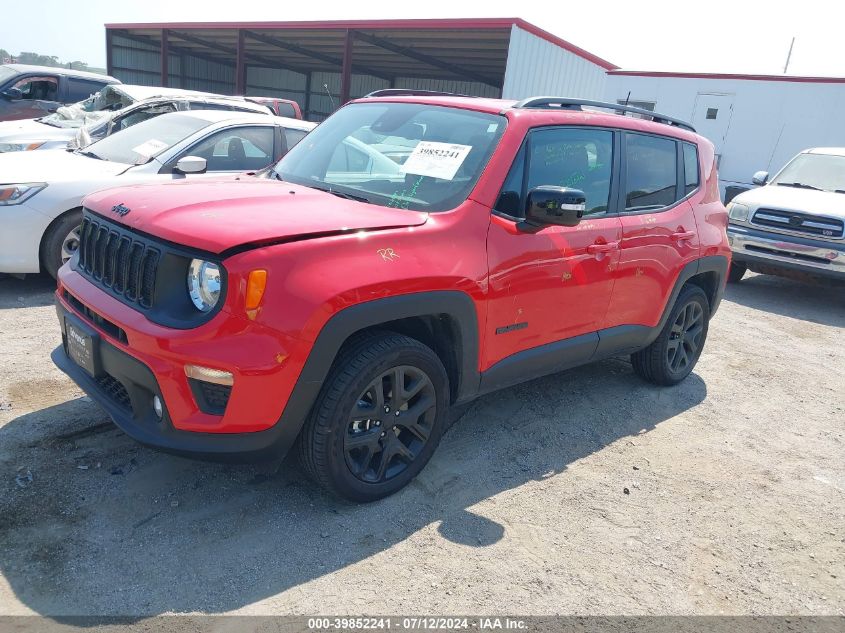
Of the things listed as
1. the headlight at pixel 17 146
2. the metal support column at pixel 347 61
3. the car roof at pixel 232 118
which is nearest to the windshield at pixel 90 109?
the headlight at pixel 17 146

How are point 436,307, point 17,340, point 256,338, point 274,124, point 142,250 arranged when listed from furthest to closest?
point 274,124
point 17,340
point 436,307
point 142,250
point 256,338

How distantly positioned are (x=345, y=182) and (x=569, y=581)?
2247 mm

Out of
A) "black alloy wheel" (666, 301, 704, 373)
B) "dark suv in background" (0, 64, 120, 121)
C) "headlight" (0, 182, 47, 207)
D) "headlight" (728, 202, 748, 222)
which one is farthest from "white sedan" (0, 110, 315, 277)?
"dark suv in background" (0, 64, 120, 121)

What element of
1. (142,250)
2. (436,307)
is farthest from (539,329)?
(142,250)

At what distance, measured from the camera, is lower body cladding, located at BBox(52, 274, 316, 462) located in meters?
2.59

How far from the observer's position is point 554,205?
328 centimetres

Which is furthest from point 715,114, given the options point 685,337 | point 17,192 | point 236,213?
point 236,213

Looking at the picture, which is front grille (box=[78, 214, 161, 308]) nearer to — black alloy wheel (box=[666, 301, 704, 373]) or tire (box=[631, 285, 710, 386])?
tire (box=[631, 285, 710, 386])

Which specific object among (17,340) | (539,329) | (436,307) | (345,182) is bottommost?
(17,340)

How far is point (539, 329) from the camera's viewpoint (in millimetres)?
3641

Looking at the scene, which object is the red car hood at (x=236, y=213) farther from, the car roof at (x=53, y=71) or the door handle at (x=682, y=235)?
the car roof at (x=53, y=71)

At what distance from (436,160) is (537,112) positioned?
2.15 ft

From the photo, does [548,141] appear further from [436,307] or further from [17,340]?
[17,340]

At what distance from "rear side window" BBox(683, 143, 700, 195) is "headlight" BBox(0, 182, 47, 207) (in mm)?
5037
